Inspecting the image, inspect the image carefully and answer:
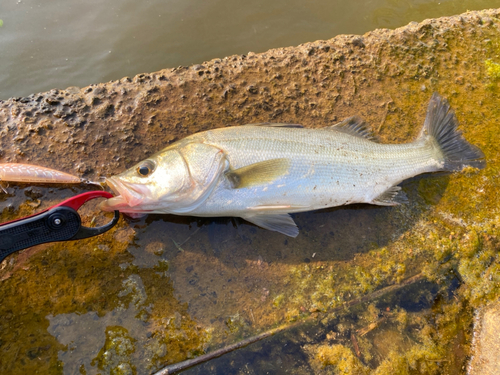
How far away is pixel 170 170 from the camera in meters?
2.50

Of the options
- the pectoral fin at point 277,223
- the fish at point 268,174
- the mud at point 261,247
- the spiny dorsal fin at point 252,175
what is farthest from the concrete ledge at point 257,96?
the pectoral fin at point 277,223

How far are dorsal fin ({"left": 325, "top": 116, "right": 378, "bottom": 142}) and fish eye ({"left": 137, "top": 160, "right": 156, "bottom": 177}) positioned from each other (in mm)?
1745

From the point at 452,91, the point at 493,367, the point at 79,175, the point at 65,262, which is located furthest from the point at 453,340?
the point at 79,175

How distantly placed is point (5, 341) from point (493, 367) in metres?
4.30

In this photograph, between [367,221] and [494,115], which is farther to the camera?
[494,115]

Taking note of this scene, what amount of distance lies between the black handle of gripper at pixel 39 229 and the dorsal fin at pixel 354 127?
97.3 inches

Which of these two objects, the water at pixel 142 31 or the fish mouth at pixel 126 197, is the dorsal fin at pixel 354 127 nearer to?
the water at pixel 142 31

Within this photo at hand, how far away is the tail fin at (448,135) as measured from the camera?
3.06m

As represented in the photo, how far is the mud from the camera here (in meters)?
2.55

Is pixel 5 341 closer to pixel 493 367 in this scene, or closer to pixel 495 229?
pixel 493 367

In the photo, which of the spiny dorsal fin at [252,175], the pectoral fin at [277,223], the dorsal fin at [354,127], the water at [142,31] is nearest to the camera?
the spiny dorsal fin at [252,175]

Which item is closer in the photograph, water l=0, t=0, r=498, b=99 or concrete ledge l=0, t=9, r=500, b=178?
concrete ledge l=0, t=9, r=500, b=178

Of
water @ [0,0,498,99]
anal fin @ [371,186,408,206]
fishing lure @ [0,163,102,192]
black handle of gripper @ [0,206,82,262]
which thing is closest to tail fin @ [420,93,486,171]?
anal fin @ [371,186,408,206]

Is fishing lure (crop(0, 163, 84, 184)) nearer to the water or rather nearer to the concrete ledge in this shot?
the concrete ledge
